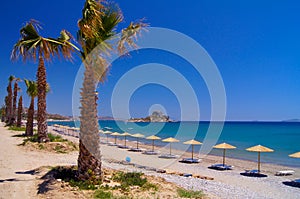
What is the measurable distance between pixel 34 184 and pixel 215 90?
7.68m

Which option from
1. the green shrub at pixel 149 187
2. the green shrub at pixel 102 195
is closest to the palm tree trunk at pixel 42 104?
the green shrub at pixel 149 187

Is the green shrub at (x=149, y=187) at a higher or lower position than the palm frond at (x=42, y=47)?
lower

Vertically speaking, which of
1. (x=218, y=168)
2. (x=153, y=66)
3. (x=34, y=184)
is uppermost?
(x=153, y=66)

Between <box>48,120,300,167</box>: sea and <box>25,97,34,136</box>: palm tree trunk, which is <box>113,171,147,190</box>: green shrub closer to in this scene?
<box>48,120,300,167</box>: sea

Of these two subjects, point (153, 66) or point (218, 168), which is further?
point (218, 168)

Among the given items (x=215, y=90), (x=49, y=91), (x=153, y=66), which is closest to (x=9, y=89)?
(x=49, y=91)

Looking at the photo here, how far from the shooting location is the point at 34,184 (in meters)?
8.11

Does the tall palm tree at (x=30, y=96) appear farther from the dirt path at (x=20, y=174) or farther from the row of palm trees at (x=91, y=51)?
the row of palm trees at (x=91, y=51)

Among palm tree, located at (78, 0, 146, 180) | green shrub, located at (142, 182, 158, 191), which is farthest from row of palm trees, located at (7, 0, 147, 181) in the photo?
green shrub, located at (142, 182, 158, 191)

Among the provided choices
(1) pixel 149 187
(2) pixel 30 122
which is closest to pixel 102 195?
(1) pixel 149 187

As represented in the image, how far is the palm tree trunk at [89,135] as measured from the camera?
8227mm

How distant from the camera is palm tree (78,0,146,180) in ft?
27.0

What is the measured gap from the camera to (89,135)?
8336 millimetres

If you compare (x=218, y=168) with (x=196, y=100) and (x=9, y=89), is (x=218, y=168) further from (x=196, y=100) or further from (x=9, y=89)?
(x=9, y=89)
